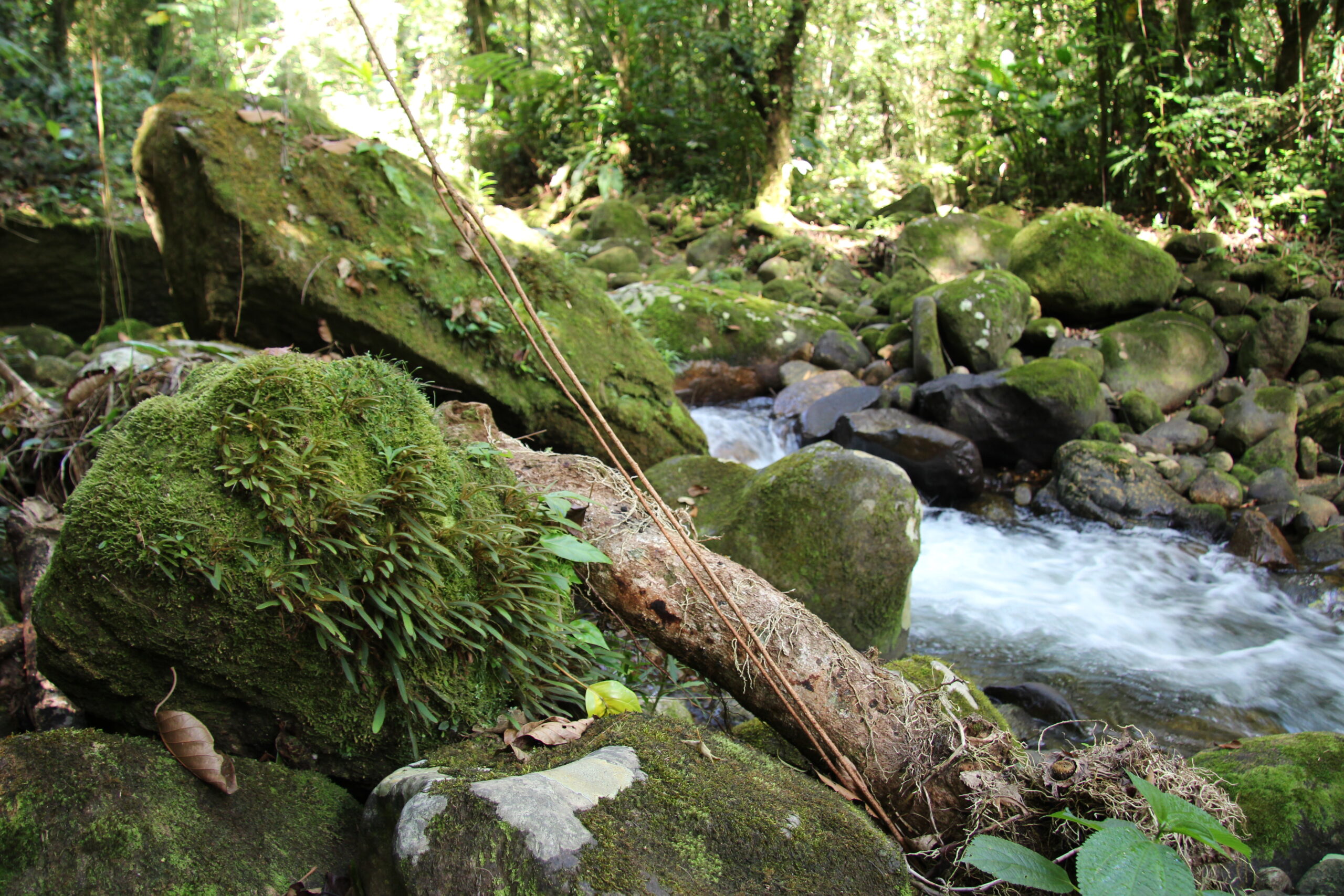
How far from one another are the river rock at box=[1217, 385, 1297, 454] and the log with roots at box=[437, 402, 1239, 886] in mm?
6482

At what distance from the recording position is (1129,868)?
174 centimetres

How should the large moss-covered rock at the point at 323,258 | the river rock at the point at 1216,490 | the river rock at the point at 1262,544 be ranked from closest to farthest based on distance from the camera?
the large moss-covered rock at the point at 323,258, the river rock at the point at 1262,544, the river rock at the point at 1216,490

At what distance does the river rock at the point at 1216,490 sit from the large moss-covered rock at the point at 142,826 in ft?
24.3

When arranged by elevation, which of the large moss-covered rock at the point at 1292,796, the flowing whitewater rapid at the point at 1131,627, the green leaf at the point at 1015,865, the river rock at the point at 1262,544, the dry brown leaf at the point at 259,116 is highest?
the dry brown leaf at the point at 259,116

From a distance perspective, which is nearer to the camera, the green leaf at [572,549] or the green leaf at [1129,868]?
the green leaf at [1129,868]

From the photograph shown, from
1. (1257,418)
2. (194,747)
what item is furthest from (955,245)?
(194,747)

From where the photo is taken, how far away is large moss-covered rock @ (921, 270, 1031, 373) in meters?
8.30

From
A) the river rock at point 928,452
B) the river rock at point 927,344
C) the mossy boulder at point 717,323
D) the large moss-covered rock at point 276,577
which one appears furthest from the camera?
the mossy boulder at point 717,323

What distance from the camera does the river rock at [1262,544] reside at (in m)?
6.18

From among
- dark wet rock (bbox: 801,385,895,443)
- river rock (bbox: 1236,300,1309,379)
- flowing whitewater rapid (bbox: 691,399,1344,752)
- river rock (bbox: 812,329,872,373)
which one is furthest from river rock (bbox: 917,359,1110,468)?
river rock (bbox: 1236,300,1309,379)

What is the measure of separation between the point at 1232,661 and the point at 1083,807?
4.11 metres

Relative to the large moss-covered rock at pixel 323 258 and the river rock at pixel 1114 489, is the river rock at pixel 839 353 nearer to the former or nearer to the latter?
the river rock at pixel 1114 489

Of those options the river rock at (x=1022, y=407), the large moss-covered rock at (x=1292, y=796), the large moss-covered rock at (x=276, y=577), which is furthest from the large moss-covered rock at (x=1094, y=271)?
the large moss-covered rock at (x=276, y=577)

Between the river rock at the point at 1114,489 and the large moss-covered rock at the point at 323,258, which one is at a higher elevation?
the large moss-covered rock at the point at 323,258
